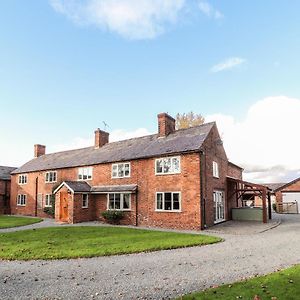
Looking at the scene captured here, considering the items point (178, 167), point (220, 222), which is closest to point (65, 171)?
point (178, 167)

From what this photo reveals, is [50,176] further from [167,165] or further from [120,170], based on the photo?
[167,165]

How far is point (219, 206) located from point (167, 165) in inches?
257

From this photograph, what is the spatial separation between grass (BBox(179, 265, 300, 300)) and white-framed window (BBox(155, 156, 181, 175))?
1494 centimetres

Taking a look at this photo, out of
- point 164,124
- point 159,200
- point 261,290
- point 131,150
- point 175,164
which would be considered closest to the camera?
point 261,290

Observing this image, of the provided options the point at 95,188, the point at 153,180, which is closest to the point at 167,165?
the point at 153,180

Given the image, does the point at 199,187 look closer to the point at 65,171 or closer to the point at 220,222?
the point at 220,222

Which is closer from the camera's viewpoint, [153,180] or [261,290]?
[261,290]

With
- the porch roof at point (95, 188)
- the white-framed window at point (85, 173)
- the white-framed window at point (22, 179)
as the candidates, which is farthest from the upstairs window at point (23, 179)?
the porch roof at point (95, 188)

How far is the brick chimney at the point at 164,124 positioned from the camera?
27.6 m

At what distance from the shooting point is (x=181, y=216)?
→ 71.5 feet

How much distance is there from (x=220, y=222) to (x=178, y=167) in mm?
6650

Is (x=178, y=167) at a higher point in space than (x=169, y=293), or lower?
higher

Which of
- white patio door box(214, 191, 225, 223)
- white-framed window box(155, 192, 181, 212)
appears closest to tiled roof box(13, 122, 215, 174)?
white-framed window box(155, 192, 181, 212)

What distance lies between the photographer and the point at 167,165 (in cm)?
2341
